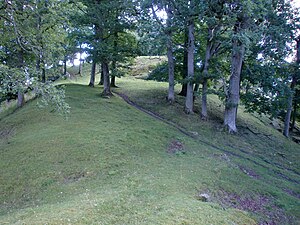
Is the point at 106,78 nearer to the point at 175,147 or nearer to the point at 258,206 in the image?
the point at 175,147

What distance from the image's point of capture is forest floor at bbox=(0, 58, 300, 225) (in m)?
6.48

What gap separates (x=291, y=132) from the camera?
26.6 m

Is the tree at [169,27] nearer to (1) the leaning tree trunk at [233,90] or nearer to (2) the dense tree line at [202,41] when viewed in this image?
(2) the dense tree line at [202,41]

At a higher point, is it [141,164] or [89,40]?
[89,40]

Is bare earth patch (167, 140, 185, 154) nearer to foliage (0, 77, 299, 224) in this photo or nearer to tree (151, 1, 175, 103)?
foliage (0, 77, 299, 224)

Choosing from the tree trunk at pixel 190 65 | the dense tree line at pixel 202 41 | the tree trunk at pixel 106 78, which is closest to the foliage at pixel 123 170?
the tree trunk at pixel 190 65

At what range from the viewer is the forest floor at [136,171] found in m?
6.48

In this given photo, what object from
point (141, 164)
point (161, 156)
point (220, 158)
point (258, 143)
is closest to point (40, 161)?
point (141, 164)

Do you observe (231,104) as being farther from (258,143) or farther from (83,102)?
(83,102)

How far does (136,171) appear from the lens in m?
10.1

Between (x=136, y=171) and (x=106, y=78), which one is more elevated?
(x=106, y=78)

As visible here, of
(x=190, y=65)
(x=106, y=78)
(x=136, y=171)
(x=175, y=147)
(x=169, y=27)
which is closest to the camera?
(x=136, y=171)

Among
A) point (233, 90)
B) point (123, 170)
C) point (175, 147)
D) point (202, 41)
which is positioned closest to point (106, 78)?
point (202, 41)

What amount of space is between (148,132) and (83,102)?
7.23 meters
